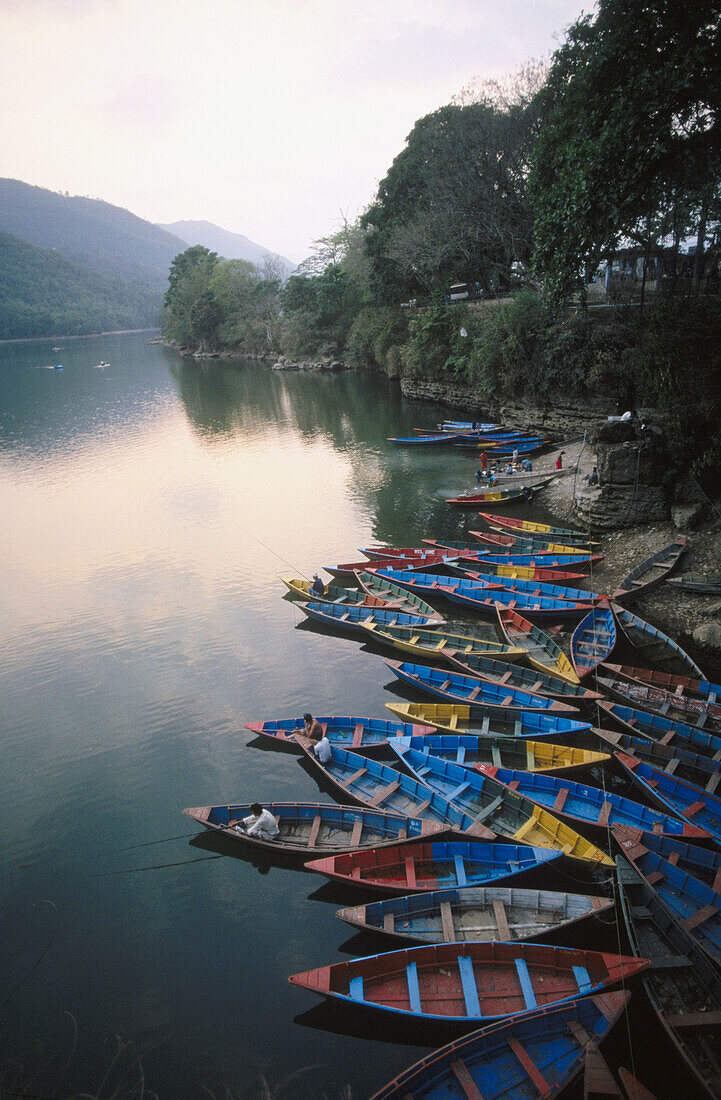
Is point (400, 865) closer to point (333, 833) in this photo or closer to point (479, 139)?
point (333, 833)

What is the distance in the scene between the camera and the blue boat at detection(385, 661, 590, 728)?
41.5 ft

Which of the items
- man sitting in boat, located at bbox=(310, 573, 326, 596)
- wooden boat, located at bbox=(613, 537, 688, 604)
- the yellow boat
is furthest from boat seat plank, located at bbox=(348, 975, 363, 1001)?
wooden boat, located at bbox=(613, 537, 688, 604)

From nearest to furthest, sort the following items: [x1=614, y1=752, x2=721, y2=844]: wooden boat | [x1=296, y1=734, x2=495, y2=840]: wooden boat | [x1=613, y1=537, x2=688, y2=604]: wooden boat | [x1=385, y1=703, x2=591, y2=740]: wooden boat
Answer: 1. [x1=614, y1=752, x2=721, y2=844]: wooden boat
2. [x1=296, y1=734, x2=495, y2=840]: wooden boat
3. [x1=385, y1=703, x2=591, y2=740]: wooden boat
4. [x1=613, y1=537, x2=688, y2=604]: wooden boat

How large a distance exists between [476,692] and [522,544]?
28.8 feet

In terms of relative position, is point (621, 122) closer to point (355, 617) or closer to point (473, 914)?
point (355, 617)

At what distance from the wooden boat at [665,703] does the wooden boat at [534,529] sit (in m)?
7.91

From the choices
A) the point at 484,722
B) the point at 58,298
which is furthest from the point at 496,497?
the point at 58,298

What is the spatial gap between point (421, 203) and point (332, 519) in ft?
123

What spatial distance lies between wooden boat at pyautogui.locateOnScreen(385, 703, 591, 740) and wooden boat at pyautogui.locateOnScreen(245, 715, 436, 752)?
31cm

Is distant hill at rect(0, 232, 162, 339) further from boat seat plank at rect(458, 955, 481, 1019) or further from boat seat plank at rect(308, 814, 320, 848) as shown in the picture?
boat seat plank at rect(458, 955, 481, 1019)

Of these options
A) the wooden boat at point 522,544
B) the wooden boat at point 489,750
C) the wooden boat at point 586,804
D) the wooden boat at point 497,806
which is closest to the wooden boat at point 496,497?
the wooden boat at point 522,544

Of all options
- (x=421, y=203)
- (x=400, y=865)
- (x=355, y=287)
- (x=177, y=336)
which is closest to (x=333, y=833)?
(x=400, y=865)

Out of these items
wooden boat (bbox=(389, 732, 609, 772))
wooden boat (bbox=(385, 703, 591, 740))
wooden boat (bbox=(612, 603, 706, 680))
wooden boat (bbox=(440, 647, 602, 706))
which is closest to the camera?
wooden boat (bbox=(389, 732, 609, 772))

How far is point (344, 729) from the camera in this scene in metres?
13.0
